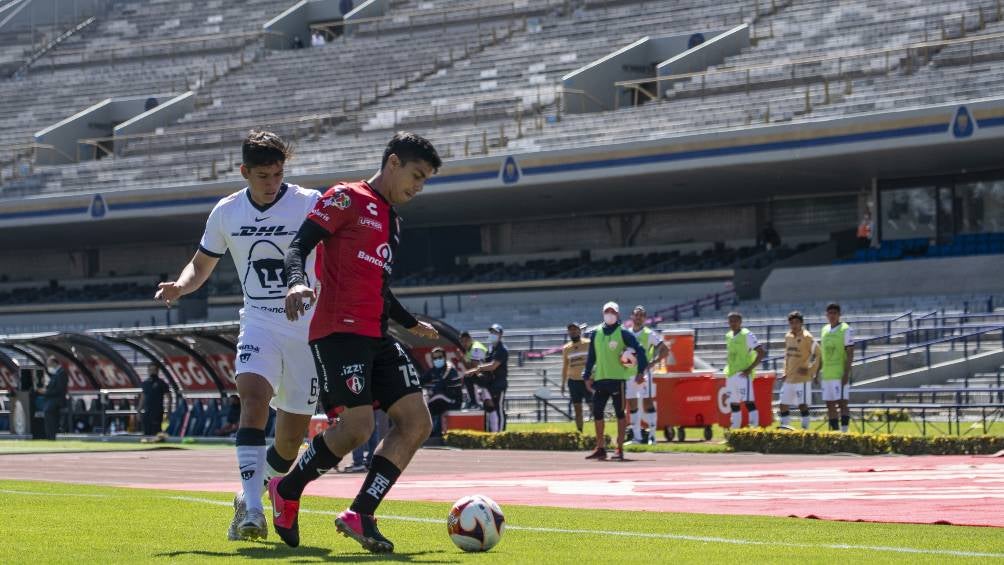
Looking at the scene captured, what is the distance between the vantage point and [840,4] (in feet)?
153

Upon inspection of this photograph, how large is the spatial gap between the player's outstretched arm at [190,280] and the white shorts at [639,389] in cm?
1281

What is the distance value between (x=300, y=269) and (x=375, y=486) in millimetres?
1113

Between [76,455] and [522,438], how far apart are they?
20.5 feet

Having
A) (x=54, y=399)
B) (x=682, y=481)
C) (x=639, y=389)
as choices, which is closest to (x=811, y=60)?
(x=639, y=389)

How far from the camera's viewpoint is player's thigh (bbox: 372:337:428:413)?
309 inches

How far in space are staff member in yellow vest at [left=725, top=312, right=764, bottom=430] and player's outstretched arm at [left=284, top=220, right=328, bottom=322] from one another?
590 inches

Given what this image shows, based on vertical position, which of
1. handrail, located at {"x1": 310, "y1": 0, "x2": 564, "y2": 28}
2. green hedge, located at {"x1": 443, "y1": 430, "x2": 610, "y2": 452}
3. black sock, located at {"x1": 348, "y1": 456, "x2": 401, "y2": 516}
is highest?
handrail, located at {"x1": 310, "y1": 0, "x2": 564, "y2": 28}

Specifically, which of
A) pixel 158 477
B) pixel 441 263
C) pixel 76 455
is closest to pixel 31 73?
pixel 441 263

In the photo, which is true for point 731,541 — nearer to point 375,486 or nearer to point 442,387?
point 375,486

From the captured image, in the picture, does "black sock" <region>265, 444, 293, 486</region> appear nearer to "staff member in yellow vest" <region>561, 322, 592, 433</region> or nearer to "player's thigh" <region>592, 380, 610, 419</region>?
"player's thigh" <region>592, 380, 610, 419</region>

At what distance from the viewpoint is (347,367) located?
7652mm

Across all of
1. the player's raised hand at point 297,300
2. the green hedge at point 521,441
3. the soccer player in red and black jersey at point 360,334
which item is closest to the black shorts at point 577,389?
the green hedge at point 521,441

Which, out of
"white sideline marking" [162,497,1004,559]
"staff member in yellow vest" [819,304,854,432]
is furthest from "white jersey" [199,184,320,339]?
"staff member in yellow vest" [819,304,854,432]

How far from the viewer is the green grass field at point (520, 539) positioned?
718 centimetres
